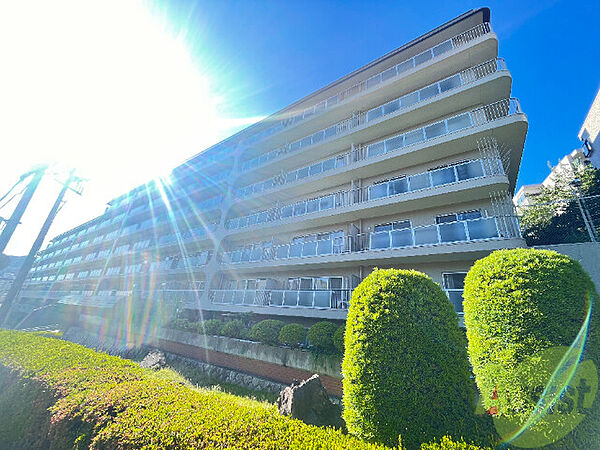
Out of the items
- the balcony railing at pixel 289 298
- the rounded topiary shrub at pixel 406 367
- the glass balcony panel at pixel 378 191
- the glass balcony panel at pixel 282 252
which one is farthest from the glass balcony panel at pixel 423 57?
the rounded topiary shrub at pixel 406 367

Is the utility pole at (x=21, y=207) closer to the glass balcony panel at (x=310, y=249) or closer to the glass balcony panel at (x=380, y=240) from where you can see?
the glass balcony panel at (x=310, y=249)

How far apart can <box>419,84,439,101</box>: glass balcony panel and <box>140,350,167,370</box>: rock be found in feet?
67.9

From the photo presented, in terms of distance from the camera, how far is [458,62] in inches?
543

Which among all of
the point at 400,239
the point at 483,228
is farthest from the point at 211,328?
the point at 483,228

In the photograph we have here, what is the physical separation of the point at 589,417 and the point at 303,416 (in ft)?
15.6

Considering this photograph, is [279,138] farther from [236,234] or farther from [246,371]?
[246,371]

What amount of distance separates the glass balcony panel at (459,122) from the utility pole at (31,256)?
104 feet

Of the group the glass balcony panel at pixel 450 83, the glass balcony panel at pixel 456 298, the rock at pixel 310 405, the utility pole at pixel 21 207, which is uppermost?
the glass balcony panel at pixel 450 83

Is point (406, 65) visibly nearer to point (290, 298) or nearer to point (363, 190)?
point (363, 190)

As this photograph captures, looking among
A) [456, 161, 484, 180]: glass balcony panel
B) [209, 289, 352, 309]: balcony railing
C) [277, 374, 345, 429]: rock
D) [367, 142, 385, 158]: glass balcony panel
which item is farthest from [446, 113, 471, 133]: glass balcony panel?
[277, 374, 345, 429]: rock

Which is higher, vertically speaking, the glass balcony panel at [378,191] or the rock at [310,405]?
the glass balcony panel at [378,191]

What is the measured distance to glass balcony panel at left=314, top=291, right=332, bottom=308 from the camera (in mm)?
12344

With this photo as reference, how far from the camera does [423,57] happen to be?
607 inches

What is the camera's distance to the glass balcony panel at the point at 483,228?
31.6ft
